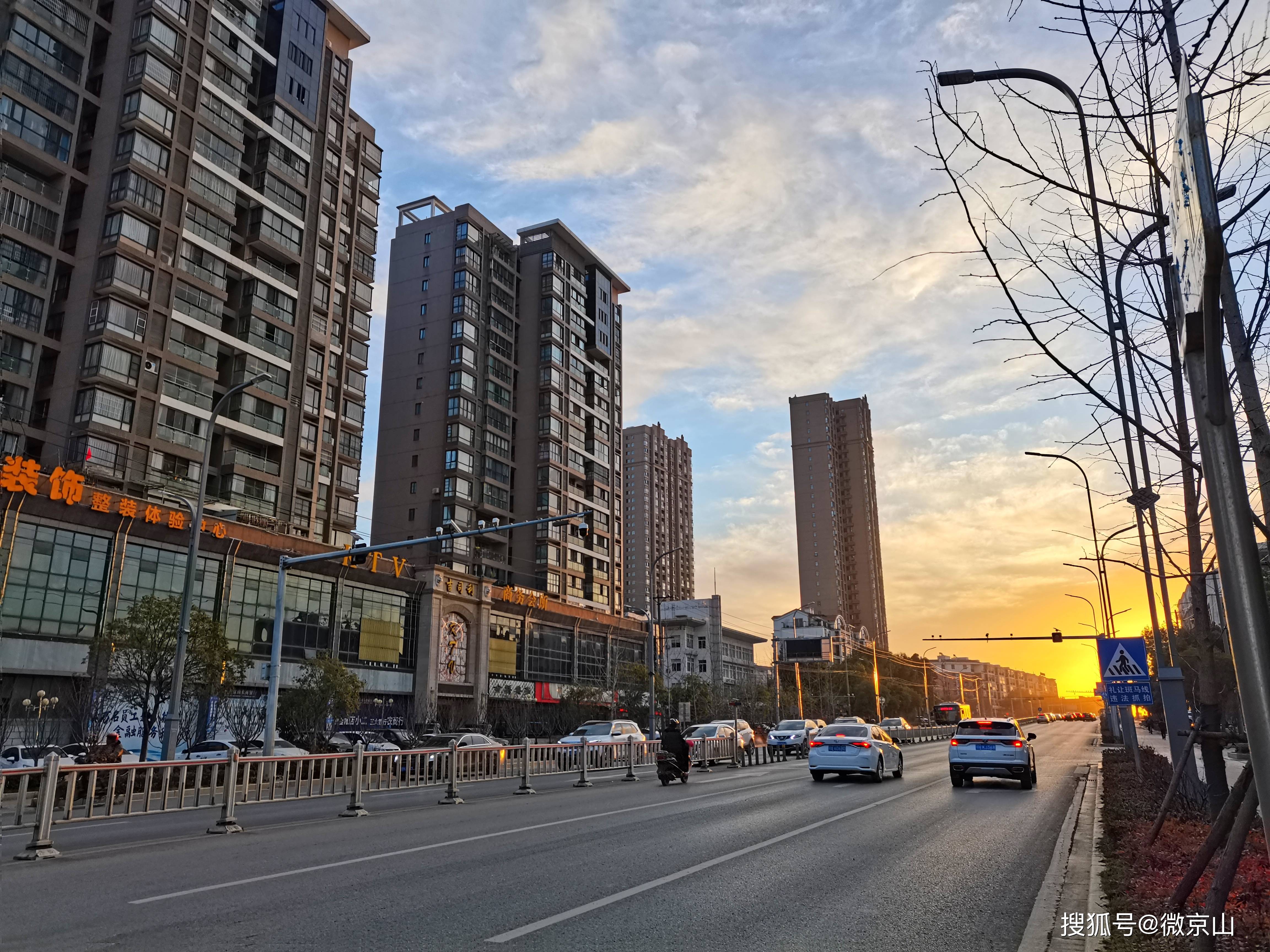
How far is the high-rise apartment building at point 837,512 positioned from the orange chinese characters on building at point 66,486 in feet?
501

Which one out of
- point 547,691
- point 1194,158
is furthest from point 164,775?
point 547,691

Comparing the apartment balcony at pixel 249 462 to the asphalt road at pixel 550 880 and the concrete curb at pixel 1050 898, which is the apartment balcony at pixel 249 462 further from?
the concrete curb at pixel 1050 898

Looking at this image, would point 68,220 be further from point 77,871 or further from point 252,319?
point 77,871

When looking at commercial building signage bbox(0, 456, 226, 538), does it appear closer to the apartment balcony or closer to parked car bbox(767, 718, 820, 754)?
the apartment balcony

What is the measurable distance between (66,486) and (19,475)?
2031 millimetres

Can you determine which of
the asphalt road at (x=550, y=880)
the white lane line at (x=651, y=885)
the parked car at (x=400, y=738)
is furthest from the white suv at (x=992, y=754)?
the parked car at (x=400, y=738)

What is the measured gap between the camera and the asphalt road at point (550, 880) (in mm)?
6684

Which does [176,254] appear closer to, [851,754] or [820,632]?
[851,754]

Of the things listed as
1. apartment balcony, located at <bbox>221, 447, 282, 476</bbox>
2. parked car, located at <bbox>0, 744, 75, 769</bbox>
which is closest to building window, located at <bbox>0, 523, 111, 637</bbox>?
apartment balcony, located at <bbox>221, 447, 282, 476</bbox>

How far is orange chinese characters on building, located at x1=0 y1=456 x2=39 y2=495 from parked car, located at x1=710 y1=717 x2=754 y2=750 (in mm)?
31096

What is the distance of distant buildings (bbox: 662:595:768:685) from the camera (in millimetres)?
110500

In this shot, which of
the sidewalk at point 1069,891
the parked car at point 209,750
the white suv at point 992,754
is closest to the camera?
the sidewalk at point 1069,891

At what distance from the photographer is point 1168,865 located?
8156mm

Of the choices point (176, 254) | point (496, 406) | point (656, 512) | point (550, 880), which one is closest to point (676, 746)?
point (550, 880)
